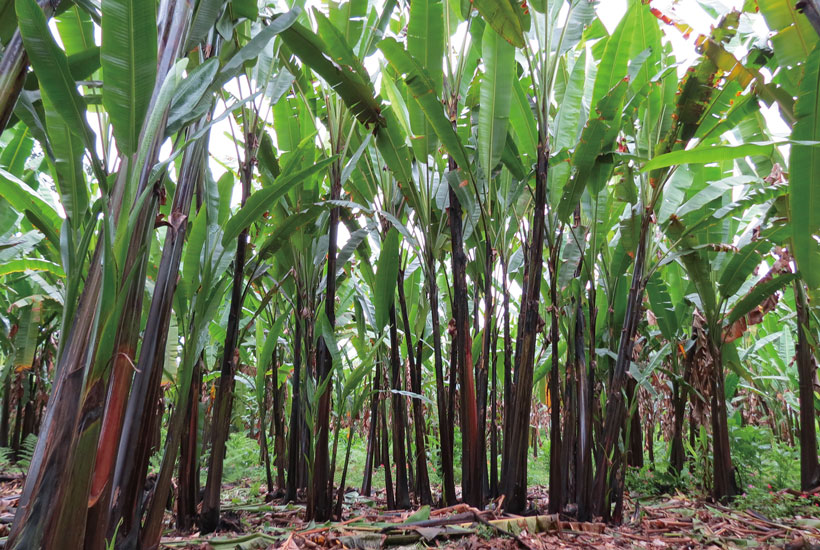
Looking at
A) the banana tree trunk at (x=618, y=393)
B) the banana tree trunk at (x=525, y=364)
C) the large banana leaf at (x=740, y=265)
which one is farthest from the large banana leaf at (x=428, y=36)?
the large banana leaf at (x=740, y=265)

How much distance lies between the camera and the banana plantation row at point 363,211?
2.73ft

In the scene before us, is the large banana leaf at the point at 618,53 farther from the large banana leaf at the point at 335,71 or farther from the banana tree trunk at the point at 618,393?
the large banana leaf at the point at 335,71

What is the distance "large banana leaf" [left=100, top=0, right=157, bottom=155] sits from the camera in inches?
31.5

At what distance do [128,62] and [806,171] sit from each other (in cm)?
147

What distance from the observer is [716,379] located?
230 cm

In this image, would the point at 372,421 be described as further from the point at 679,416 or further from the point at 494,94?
the point at 679,416

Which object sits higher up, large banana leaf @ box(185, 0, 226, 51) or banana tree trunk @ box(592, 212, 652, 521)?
large banana leaf @ box(185, 0, 226, 51)

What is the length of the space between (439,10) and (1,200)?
5.13 ft

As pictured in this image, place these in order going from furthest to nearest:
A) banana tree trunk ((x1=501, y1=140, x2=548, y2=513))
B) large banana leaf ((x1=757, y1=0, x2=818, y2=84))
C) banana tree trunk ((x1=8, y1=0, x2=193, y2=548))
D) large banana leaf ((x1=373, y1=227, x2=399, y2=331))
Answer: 1. large banana leaf ((x1=373, y1=227, x2=399, y2=331))
2. banana tree trunk ((x1=501, y1=140, x2=548, y2=513))
3. large banana leaf ((x1=757, y1=0, x2=818, y2=84))
4. banana tree trunk ((x1=8, y1=0, x2=193, y2=548))

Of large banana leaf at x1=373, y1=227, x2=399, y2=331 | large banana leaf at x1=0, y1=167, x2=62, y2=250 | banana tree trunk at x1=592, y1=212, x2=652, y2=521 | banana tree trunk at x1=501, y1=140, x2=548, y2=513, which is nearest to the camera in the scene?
large banana leaf at x1=0, y1=167, x2=62, y2=250

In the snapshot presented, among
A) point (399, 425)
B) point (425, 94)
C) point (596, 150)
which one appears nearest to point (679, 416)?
point (399, 425)

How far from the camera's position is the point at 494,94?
64.0 inches

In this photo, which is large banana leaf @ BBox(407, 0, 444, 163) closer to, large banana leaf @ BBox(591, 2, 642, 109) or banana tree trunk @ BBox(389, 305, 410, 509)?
large banana leaf @ BBox(591, 2, 642, 109)

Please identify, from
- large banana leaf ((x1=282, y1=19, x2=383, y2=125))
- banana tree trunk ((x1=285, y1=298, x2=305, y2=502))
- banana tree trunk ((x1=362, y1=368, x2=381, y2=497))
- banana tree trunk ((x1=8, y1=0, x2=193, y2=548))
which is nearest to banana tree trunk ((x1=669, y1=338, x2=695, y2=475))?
banana tree trunk ((x1=362, y1=368, x2=381, y2=497))
